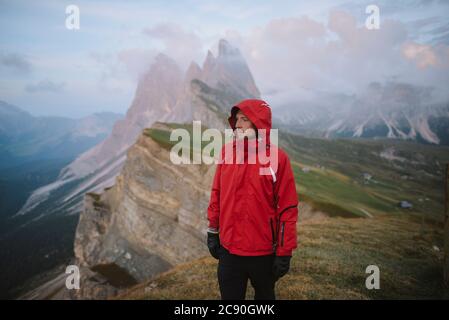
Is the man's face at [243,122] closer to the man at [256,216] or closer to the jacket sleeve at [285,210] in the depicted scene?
the man at [256,216]

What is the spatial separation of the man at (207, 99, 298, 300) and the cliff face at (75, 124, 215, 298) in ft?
135

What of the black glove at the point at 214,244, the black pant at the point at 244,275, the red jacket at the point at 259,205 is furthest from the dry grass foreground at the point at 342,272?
the red jacket at the point at 259,205

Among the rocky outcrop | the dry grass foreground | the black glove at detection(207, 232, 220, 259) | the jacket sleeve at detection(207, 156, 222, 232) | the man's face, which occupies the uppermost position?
the man's face

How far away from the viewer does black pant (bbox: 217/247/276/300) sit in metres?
6.08

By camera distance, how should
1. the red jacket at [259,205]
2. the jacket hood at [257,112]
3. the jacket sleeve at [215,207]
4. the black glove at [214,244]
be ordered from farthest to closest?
the jacket sleeve at [215,207] < the black glove at [214,244] < the jacket hood at [257,112] < the red jacket at [259,205]

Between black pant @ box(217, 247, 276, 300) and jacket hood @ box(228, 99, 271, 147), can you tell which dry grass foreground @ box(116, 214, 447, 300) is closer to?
black pant @ box(217, 247, 276, 300)

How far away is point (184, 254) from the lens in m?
51.7

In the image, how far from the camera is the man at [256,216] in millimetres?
6035

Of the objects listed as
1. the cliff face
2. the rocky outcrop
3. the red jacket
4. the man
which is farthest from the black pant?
the rocky outcrop

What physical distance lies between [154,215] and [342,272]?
50017 millimetres

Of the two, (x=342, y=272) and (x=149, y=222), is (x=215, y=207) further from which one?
(x=149, y=222)

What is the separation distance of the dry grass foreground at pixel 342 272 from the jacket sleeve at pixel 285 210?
16.1 feet

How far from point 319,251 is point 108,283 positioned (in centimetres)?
4244
